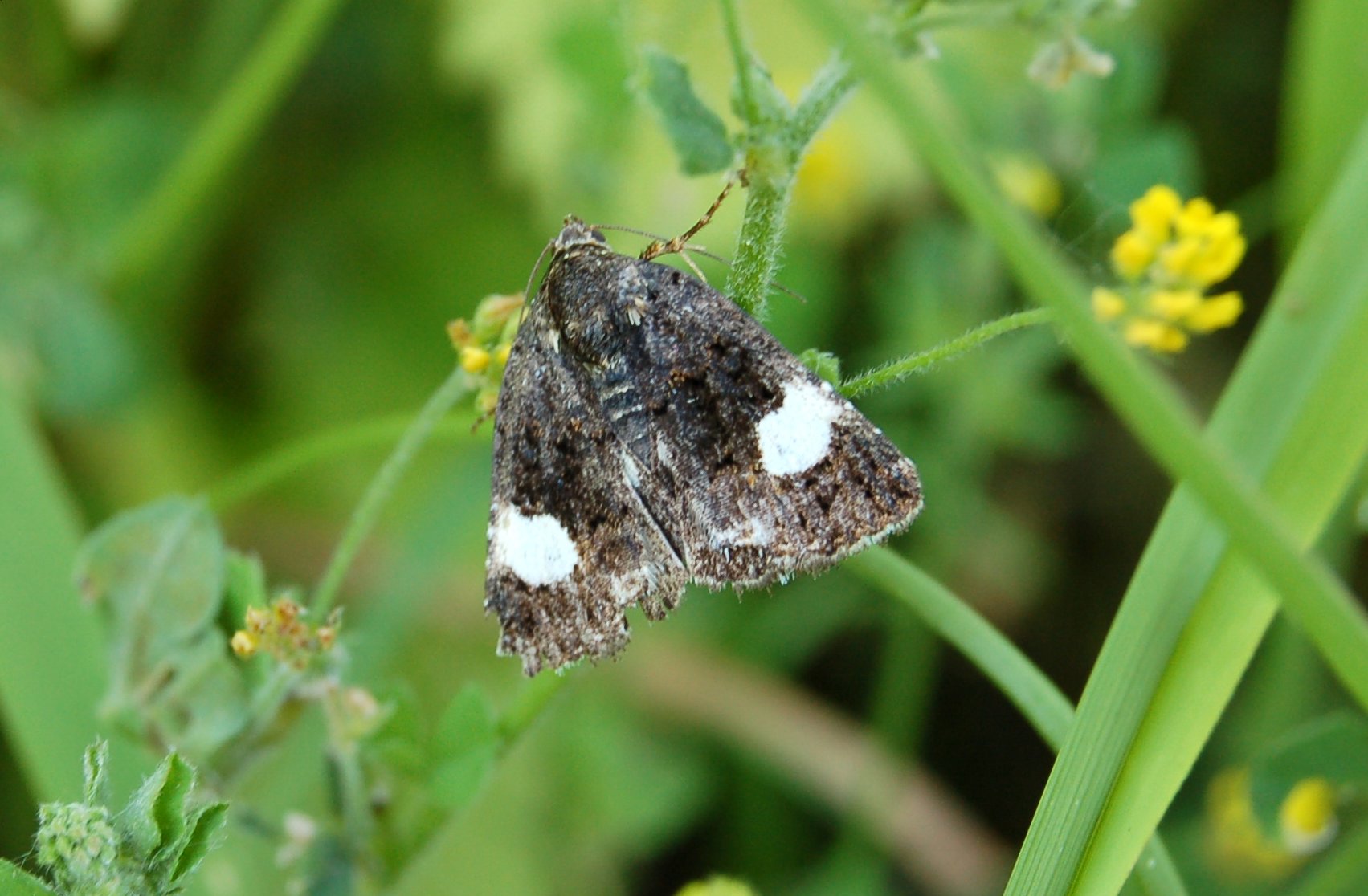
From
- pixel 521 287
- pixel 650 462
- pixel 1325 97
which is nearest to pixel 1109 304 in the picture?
pixel 650 462

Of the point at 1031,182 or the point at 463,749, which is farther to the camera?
the point at 1031,182

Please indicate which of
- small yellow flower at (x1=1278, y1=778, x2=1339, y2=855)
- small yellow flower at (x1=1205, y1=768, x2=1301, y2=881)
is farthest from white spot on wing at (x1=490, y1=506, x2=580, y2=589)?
small yellow flower at (x1=1205, y1=768, x2=1301, y2=881)

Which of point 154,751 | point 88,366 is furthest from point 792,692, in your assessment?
point 88,366

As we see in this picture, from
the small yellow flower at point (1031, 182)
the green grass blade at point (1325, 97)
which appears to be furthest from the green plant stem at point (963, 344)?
the green grass blade at point (1325, 97)

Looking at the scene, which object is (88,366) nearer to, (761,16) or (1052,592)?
(761,16)

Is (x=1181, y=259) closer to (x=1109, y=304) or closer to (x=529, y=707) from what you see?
(x=1109, y=304)

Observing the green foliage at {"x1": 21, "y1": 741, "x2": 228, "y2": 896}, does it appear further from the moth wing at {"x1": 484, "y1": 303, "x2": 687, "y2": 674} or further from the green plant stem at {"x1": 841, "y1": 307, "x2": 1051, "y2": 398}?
the green plant stem at {"x1": 841, "y1": 307, "x2": 1051, "y2": 398}
